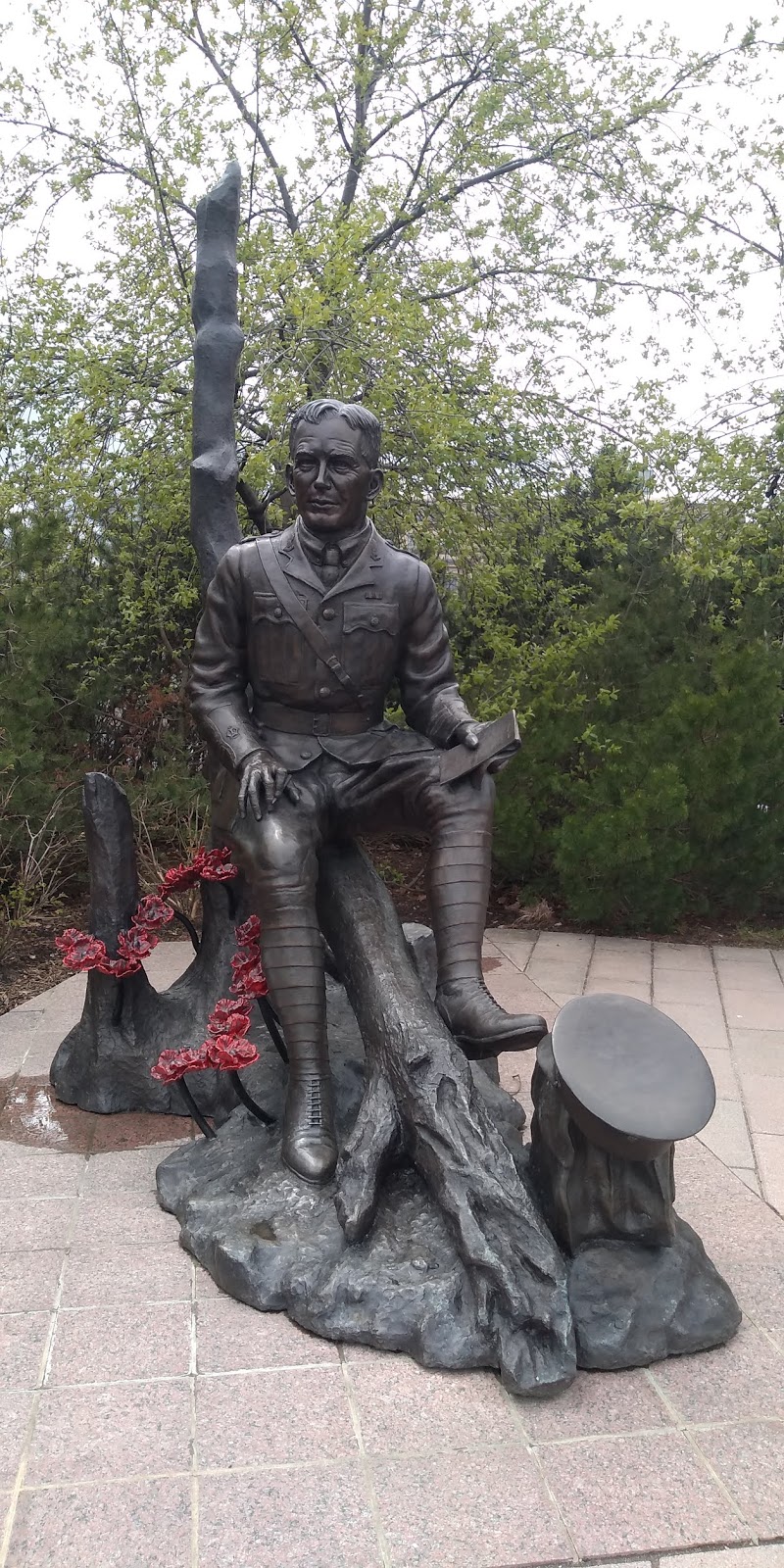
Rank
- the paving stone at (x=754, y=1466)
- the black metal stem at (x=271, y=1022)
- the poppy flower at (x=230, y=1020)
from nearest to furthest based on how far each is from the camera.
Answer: the paving stone at (x=754, y=1466) < the poppy flower at (x=230, y=1020) < the black metal stem at (x=271, y=1022)

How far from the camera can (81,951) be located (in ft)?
11.7

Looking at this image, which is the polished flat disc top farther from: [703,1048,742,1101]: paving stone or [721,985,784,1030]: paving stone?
[721,985,784,1030]: paving stone

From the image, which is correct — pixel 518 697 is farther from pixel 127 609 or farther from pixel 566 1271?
pixel 566 1271

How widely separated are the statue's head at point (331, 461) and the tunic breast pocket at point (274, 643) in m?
0.25

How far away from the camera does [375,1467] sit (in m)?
2.06

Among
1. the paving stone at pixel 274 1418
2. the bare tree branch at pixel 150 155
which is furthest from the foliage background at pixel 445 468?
the paving stone at pixel 274 1418

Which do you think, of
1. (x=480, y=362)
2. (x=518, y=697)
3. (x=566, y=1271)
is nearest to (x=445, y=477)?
(x=480, y=362)

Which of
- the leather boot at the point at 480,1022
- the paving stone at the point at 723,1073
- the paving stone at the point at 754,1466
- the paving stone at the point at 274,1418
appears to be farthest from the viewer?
the paving stone at the point at 723,1073

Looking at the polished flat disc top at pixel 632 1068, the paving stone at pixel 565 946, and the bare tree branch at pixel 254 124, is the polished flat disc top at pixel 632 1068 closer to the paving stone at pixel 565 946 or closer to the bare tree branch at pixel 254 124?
the paving stone at pixel 565 946

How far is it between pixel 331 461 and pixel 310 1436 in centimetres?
224

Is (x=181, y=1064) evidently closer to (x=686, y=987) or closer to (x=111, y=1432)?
(x=111, y=1432)

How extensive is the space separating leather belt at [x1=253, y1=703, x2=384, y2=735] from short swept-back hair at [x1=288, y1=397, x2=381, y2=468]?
694 millimetres

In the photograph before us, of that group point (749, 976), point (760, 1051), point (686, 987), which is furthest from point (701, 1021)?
point (749, 976)

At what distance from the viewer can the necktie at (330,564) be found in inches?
130
